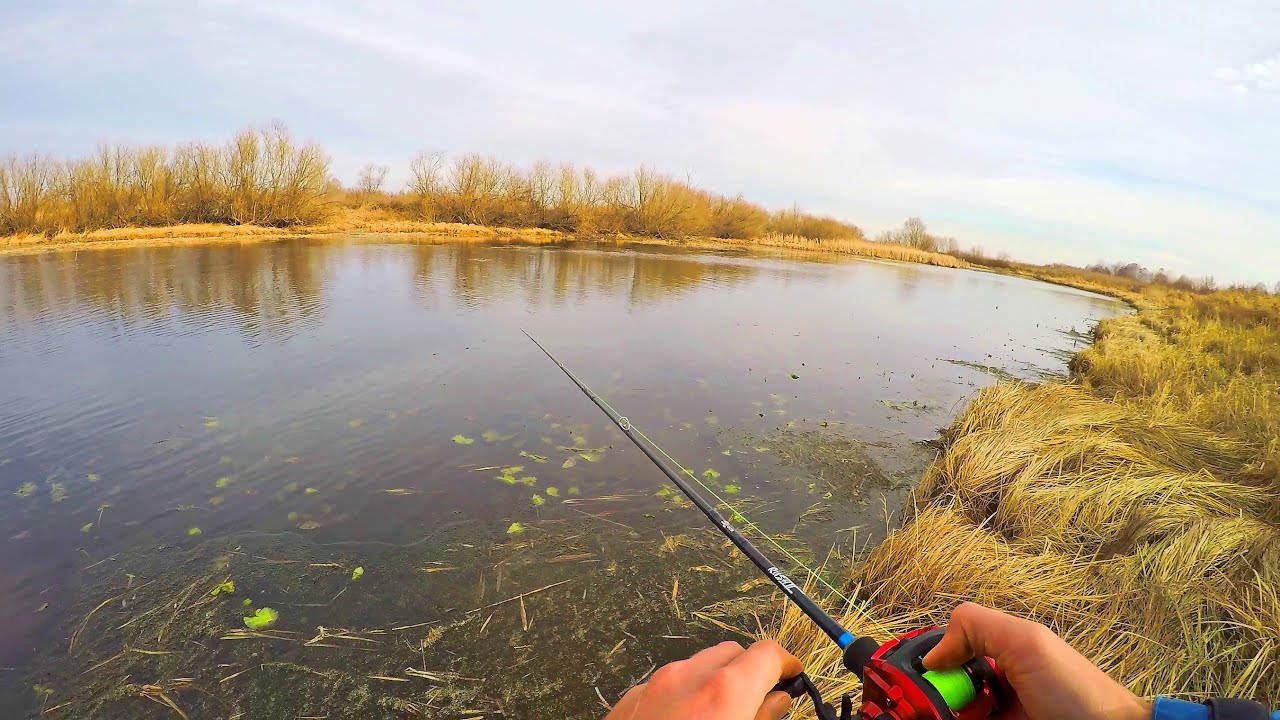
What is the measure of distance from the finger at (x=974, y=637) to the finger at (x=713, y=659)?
0.51 metres

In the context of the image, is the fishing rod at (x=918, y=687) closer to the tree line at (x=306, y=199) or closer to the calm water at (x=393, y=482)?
the calm water at (x=393, y=482)

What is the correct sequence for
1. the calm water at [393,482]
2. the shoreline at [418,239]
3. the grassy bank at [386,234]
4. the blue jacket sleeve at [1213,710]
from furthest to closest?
the grassy bank at [386,234] < the shoreline at [418,239] < the calm water at [393,482] < the blue jacket sleeve at [1213,710]

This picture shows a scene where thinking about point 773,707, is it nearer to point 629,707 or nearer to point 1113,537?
point 629,707

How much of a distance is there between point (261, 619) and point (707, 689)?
398 centimetres

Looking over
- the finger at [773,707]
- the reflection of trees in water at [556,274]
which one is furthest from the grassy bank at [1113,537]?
the reflection of trees in water at [556,274]

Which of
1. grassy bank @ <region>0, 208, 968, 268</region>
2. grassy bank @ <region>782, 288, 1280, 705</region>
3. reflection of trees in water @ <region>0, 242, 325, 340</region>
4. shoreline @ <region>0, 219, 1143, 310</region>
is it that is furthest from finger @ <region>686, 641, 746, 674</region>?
grassy bank @ <region>0, 208, 968, 268</region>

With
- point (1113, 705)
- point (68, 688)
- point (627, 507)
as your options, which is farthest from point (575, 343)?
point (1113, 705)

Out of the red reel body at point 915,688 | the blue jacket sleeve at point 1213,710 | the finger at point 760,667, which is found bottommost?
the red reel body at point 915,688

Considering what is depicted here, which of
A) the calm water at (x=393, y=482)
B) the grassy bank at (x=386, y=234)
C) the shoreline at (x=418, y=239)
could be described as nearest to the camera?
the calm water at (x=393, y=482)

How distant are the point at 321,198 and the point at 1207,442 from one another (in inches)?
2000

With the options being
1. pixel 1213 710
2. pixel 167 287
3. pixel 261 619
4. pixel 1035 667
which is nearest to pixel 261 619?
pixel 261 619

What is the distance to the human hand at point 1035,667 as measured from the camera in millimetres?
1069

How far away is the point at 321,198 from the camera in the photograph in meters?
43.4

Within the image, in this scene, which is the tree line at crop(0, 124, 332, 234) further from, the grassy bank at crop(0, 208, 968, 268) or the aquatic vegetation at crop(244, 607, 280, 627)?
the aquatic vegetation at crop(244, 607, 280, 627)
